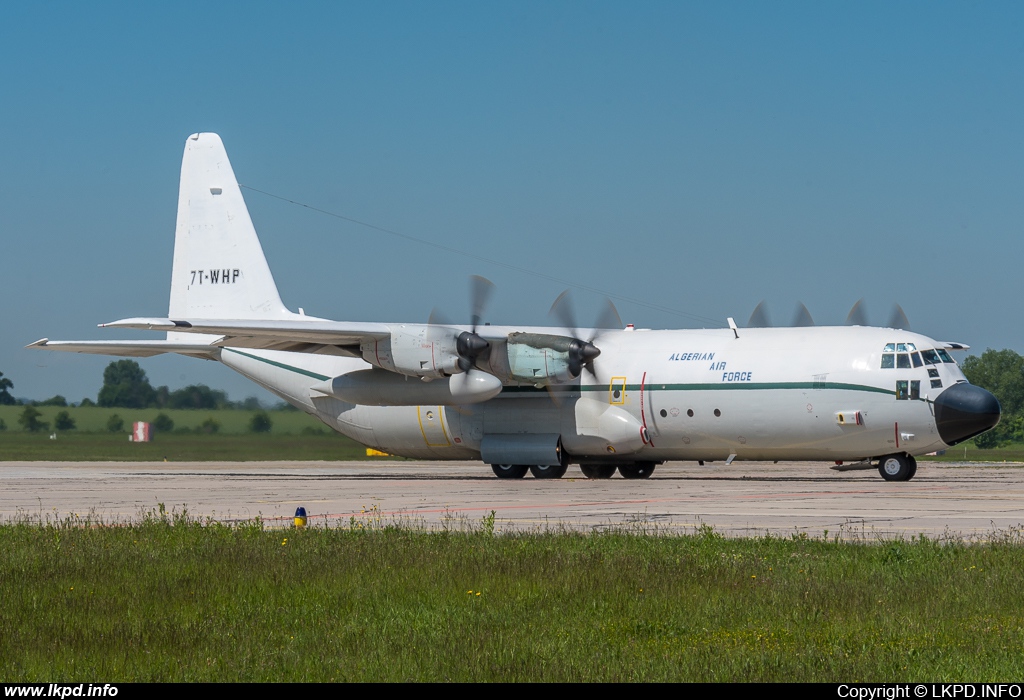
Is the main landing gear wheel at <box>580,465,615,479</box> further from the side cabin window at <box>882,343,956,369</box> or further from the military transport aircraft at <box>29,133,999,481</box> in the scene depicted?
the side cabin window at <box>882,343,956,369</box>

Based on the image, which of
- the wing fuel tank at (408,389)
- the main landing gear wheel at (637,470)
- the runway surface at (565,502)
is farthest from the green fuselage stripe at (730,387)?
the main landing gear wheel at (637,470)

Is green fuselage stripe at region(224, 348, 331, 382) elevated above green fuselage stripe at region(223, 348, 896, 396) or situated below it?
above

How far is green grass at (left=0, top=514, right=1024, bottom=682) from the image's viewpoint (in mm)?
7250

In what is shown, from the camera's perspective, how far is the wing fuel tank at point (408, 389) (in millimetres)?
29766

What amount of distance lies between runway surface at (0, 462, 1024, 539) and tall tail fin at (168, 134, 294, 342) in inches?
241

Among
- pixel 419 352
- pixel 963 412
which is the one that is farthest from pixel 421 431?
pixel 963 412

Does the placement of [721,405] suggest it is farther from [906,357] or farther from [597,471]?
[597,471]

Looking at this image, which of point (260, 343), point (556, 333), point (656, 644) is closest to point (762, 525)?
point (656, 644)

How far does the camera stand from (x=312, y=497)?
23.3 meters

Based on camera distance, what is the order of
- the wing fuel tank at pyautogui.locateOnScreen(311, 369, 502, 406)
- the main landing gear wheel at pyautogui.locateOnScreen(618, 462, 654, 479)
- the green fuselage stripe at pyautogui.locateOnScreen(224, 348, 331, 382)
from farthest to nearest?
the green fuselage stripe at pyautogui.locateOnScreen(224, 348, 331, 382)
the main landing gear wheel at pyautogui.locateOnScreen(618, 462, 654, 479)
the wing fuel tank at pyautogui.locateOnScreen(311, 369, 502, 406)

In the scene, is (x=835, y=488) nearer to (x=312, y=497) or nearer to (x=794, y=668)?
(x=312, y=497)

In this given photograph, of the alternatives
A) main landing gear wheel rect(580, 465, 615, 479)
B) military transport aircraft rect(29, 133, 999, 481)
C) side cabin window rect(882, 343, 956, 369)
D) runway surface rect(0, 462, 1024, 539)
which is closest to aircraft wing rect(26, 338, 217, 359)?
military transport aircraft rect(29, 133, 999, 481)

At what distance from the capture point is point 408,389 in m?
30.5
